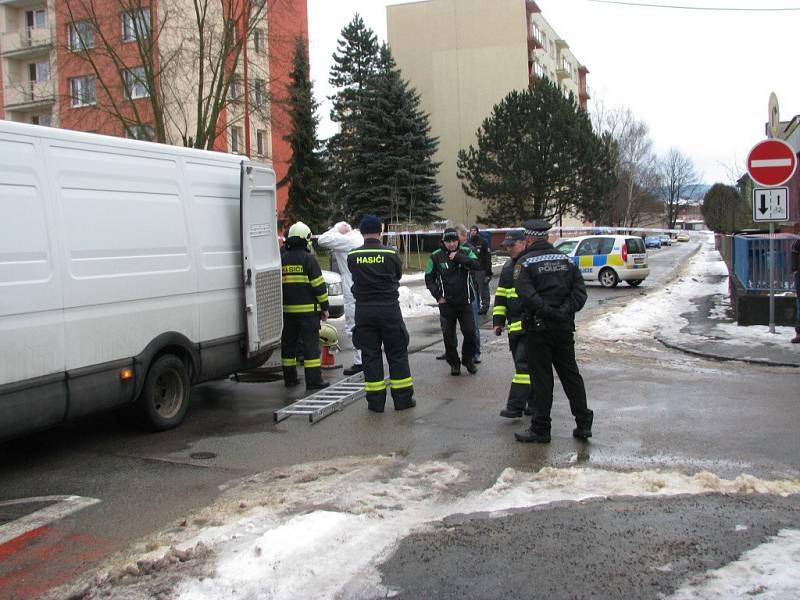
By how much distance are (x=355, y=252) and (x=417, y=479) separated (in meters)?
3.13

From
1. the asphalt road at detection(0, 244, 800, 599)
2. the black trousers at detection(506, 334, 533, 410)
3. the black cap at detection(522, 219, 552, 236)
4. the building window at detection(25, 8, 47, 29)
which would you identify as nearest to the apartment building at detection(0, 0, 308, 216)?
the building window at detection(25, 8, 47, 29)

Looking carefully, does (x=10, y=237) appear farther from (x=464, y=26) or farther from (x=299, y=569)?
(x=464, y=26)

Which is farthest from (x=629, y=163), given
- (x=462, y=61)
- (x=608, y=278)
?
(x=608, y=278)

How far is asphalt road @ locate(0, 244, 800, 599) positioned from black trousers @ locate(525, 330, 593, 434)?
0.25m

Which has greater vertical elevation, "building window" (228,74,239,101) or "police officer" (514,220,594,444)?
"building window" (228,74,239,101)

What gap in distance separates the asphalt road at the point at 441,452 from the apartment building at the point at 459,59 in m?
53.8

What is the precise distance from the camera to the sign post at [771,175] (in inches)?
459

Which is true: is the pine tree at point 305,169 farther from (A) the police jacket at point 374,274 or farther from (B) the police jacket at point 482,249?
(A) the police jacket at point 374,274

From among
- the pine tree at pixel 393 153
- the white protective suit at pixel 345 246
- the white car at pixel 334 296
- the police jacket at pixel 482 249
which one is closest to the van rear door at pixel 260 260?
the white protective suit at pixel 345 246

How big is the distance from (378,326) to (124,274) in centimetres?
256

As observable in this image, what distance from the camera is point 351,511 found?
4.75 m

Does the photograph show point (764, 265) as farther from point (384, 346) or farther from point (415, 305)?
point (384, 346)

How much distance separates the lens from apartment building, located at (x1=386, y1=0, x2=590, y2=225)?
62.4 m

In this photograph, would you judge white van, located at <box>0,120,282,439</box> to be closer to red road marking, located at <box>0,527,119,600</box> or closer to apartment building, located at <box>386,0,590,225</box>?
red road marking, located at <box>0,527,119,600</box>
